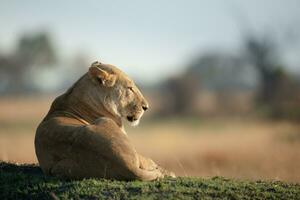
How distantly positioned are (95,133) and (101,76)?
4.01 ft

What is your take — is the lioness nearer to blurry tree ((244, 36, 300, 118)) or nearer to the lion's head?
the lion's head

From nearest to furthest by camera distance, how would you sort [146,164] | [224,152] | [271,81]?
[146,164], [224,152], [271,81]

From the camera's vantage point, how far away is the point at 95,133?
6758mm

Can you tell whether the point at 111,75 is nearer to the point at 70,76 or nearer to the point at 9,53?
the point at 9,53

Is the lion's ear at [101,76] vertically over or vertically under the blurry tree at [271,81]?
under

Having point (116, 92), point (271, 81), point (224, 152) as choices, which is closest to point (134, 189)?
point (116, 92)

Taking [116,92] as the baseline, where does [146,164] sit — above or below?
below

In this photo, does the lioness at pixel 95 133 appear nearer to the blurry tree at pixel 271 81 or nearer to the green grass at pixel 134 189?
the green grass at pixel 134 189

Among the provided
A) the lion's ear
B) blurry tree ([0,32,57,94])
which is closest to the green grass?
the lion's ear

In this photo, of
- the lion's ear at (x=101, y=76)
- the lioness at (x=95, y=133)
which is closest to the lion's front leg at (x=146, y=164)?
the lioness at (x=95, y=133)

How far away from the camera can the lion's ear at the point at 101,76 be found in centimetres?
783

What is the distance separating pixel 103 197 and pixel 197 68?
64.8 meters

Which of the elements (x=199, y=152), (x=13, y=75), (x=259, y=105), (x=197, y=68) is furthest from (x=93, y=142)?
(x=197, y=68)

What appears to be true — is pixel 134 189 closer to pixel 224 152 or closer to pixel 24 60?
pixel 224 152
